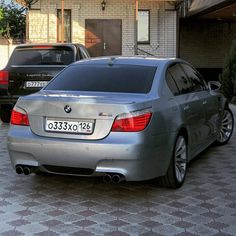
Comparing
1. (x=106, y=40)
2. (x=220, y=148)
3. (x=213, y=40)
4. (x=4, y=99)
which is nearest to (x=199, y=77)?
(x=220, y=148)

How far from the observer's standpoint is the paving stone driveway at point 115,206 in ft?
15.0

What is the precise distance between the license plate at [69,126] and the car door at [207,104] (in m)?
2.19

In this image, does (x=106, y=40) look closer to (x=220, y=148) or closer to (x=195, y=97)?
(x=220, y=148)

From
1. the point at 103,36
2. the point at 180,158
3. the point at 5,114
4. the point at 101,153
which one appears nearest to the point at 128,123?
the point at 101,153

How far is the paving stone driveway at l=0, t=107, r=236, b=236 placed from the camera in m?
4.57

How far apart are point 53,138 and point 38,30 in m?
15.2

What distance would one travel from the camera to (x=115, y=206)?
205 inches

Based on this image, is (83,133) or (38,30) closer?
(83,133)

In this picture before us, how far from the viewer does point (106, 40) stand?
791 inches

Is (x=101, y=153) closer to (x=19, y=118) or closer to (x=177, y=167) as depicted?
(x=19, y=118)

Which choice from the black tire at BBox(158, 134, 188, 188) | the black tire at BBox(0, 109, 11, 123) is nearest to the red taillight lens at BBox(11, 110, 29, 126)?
the black tire at BBox(158, 134, 188, 188)

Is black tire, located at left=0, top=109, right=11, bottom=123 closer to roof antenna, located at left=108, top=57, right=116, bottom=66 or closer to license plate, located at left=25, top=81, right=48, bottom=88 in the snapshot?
license plate, located at left=25, top=81, right=48, bottom=88

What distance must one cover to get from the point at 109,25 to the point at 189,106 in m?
14.2

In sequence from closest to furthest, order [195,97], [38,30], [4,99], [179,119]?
[179,119], [195,97], [4,99], [38,30]
